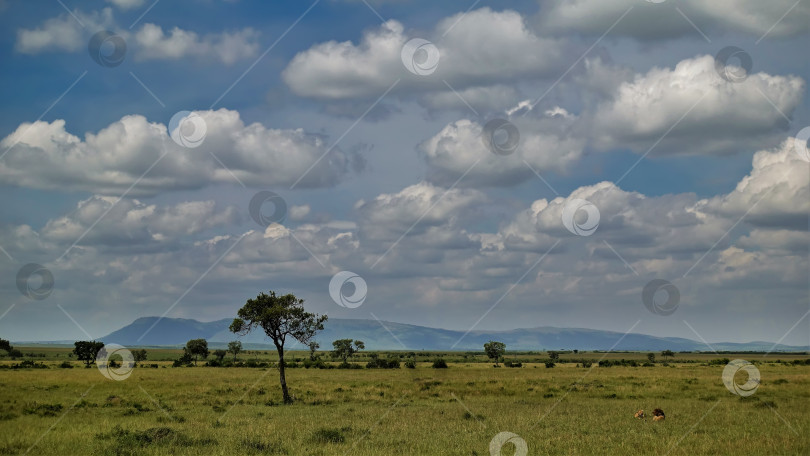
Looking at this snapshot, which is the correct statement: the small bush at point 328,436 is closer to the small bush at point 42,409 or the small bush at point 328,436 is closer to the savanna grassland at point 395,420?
the savanna grassland at point 395,420

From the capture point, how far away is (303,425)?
2769cm

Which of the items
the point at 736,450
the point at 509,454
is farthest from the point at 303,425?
the point at 736,450

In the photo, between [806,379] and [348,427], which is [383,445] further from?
[806,379]

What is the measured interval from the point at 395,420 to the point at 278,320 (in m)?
16.6

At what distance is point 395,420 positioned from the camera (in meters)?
29.9

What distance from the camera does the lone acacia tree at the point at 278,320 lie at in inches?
1711

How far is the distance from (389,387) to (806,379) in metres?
41.2

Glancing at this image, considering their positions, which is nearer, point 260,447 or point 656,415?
point 260,447
